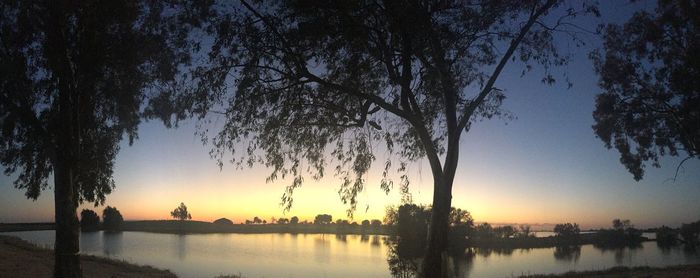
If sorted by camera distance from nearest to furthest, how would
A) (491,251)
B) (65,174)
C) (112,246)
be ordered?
(65,174) < (112,246) < (491,251)

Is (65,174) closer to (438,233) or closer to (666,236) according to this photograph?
(438,233)

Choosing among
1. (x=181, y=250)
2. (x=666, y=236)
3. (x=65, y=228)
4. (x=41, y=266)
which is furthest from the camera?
(x=666, y=236)

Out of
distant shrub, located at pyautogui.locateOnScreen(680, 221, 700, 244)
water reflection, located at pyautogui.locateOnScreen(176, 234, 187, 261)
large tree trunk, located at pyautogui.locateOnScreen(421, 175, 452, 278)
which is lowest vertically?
distant shrub, located at pyautogui.locateOnScreen(680, 221, 700, 244)

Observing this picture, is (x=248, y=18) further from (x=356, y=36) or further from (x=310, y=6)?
(x=356, y=36)

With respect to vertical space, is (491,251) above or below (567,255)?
above

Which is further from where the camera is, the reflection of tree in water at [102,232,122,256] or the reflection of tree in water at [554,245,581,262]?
the reflection of tree in water at [554,245,581,262]

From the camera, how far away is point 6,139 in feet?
47.0

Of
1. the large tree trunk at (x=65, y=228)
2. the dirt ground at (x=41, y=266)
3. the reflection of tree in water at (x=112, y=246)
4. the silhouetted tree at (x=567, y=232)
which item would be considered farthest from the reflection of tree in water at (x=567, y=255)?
the large tree trunk at (x=65, y=228)

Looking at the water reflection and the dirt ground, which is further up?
the dirt ground

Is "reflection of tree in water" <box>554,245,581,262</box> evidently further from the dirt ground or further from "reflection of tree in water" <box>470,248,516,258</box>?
the dirt ground

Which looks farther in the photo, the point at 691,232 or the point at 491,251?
the point at 691,232

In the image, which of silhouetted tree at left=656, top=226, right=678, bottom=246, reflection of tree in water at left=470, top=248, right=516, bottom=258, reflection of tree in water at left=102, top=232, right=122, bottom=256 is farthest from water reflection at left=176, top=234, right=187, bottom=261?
silhouetted tree at left=656, top=226, right=678, bottom=246

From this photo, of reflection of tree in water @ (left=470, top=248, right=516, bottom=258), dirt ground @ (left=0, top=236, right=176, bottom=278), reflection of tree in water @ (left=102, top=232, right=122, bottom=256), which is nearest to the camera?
dirt ground @ (left=0, top=236, right=176, bottom=278)

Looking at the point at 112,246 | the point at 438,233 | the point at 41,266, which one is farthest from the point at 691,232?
the point at 41,266
